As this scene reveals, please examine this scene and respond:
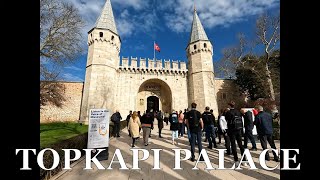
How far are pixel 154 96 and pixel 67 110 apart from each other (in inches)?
487

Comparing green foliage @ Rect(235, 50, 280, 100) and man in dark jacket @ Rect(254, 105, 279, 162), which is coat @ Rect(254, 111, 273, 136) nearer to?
man in dark jacket @ Rect(254, 105, 279, 162)

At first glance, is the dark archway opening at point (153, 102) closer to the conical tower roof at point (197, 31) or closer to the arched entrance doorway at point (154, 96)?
the arched entrance doorway at point (154, 96)

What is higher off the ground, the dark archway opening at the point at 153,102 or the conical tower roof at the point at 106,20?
the conical tower roof at the point at 106,20

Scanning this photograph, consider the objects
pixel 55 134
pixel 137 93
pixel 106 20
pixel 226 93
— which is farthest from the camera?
pixel 226 93

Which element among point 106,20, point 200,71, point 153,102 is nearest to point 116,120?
point 200,71

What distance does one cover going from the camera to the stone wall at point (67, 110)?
901 inches

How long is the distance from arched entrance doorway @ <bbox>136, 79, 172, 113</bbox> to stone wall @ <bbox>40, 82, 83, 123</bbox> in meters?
8.53

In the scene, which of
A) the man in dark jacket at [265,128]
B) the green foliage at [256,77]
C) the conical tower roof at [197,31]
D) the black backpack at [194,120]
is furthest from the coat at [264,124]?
the conical tower roof at [197,31]

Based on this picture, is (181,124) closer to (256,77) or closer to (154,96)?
(256,77)

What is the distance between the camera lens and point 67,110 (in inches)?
907

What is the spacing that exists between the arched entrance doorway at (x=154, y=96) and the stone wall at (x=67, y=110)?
853cm

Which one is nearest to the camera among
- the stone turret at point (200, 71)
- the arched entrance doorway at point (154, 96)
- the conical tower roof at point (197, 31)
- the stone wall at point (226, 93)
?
the stone turret at point (200, 71)
